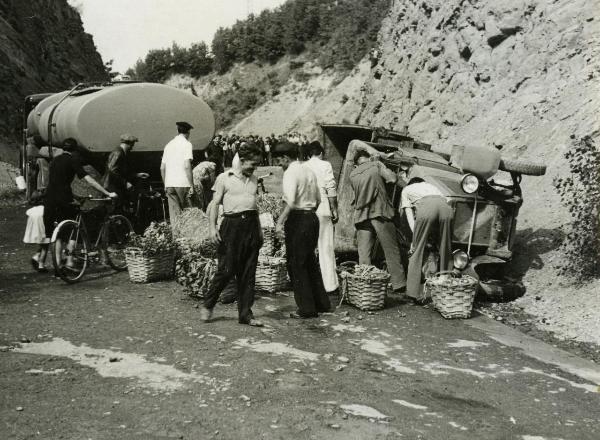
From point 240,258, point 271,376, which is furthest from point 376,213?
point 271,376

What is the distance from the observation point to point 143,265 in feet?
29.9

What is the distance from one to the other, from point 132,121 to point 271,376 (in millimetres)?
7788

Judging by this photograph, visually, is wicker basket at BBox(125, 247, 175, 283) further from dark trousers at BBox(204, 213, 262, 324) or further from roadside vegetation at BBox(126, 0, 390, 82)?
roadside vegetation at BBox(126, 0, 390, 82)

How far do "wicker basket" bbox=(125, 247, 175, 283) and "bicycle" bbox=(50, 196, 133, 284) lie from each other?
0.63 m

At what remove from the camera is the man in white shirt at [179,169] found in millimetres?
10133

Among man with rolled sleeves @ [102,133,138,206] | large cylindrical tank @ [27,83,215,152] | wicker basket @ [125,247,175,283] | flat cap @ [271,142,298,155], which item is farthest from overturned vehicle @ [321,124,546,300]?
large cylindrical tank @ [27,83,215,152]

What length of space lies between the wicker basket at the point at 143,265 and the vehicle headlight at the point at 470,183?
434 centimetres

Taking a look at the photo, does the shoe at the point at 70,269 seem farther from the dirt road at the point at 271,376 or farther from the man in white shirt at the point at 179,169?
the man in white shirt at the point at 179,169

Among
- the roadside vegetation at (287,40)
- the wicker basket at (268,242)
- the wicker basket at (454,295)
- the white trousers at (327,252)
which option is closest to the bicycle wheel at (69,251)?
the wicker basket at (268,242)

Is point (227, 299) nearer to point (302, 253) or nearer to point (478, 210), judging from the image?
point (302, 253)

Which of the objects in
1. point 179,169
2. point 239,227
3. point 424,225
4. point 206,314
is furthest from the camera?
point 179,169

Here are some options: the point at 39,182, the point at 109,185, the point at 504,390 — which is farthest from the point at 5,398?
the point at 39,182

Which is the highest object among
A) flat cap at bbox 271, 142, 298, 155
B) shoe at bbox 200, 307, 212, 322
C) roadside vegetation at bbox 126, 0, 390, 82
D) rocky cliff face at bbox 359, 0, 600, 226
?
roadside vegetation at bbox 126, 0, 390, 82

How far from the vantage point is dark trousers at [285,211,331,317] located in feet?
25.0
